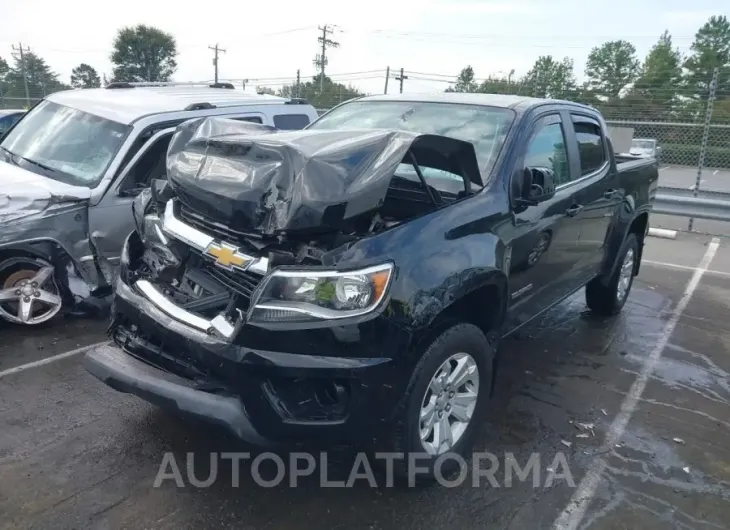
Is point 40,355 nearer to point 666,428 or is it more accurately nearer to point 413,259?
point 413,259

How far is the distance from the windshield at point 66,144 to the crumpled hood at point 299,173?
2.26 metres

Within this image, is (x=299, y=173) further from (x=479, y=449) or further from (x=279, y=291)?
(x=479, y=449)

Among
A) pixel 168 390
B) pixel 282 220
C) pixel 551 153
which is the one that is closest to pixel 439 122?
pixel 551 153

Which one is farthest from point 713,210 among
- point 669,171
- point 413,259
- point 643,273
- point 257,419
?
point 669,171

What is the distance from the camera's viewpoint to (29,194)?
4598mm

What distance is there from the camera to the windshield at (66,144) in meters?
5.15

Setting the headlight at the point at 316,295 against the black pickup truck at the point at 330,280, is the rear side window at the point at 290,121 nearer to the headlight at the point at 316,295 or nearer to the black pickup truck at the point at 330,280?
the black pickup truck at the point at 330,280

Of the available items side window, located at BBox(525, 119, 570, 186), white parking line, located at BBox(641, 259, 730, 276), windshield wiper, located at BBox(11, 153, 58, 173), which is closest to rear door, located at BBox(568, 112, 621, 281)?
side window, located at BBox(525, 119, 570, 186)

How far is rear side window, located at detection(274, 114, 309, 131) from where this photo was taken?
255 inches

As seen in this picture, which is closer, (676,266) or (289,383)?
(289,383)

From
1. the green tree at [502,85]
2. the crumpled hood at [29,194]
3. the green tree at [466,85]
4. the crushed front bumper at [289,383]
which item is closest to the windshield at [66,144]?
the crumpled hood at [29,194]

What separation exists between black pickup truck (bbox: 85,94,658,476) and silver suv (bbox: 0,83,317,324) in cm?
145

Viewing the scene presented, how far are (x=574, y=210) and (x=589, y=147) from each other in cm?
82

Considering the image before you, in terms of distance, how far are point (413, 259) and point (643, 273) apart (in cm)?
605
